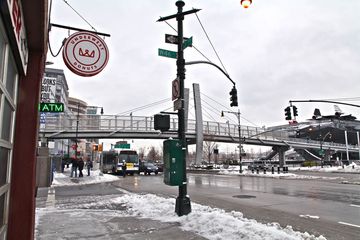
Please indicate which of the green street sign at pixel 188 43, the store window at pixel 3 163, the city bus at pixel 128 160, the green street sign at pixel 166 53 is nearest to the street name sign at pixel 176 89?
the green street sign at pixel 166 53

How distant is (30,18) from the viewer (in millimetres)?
4562

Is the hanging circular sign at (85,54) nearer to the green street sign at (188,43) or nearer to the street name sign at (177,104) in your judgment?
the street name sign at (177,104)

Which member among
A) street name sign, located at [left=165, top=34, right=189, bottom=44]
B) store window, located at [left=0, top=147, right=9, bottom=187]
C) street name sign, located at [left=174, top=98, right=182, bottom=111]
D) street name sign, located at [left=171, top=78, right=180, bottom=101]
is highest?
street name sign, located at [left=165, top=34, right=189, bottom=44]

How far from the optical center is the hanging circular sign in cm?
728

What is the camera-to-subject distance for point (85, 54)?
7.57 meters

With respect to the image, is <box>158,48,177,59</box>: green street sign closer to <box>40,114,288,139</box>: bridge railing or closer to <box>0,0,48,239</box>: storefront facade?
<box>0,0,48,239</box>: storefront facade

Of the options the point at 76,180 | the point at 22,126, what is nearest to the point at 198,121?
the point at 76,180

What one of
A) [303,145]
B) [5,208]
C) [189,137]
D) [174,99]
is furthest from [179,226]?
[303,145]

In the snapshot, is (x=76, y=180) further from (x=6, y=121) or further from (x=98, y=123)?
(x=6, y=121)

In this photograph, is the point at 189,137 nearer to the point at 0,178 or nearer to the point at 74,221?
the point at 74,221

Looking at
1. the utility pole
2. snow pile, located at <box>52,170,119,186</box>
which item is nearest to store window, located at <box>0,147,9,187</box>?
the utility pole

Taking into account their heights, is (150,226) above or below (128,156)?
below

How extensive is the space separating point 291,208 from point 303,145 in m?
67.5

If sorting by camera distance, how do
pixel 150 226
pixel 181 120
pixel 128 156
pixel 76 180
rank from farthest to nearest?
pixel 128 156 < pixel 76 180 < pixel 181 120 < pixel 150 226
